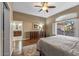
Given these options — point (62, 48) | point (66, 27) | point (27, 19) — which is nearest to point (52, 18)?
point (66, 27)

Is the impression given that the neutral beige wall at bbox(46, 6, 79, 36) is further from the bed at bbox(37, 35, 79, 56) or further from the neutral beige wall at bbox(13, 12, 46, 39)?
the bed at bbox(37, 35, 79, 56)

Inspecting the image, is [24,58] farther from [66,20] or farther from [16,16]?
[16,16]

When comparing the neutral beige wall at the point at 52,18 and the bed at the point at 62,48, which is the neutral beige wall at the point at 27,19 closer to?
the neutral beige wall at the point at 52,18

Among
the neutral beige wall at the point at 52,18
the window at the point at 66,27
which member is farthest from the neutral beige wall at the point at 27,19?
the window at the point at 66,27

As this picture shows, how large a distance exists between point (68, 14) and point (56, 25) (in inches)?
37.0

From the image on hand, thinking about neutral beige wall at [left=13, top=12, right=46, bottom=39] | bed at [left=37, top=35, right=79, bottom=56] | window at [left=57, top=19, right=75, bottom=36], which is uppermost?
neutral beige wall at [left=13, top=12, right=46, bottom=39]

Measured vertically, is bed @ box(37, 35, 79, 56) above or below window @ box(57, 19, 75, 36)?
below

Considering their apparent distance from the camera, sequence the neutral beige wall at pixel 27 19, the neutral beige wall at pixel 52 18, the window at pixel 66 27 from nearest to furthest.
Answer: the neutral beige wall at pixel 52 18 → the window at pixel 66 27 → the neutral beige wall at pixel 27 19

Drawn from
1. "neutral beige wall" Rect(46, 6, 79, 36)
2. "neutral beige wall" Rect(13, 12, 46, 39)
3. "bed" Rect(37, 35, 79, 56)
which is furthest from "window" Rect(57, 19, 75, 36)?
"neutral beige wall" Rect(13, 12, 46, 39)

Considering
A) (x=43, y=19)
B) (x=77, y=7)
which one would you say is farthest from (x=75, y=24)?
(x=43, y=19)

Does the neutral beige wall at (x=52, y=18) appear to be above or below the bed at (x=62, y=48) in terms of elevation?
above

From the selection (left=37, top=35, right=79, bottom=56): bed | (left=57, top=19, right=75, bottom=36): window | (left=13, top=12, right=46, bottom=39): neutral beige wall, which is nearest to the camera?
(left=37, top=35, right=79, bottom=56): bed

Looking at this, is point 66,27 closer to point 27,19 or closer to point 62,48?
point 62,48

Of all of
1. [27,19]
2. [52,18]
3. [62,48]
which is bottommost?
[62,48]
